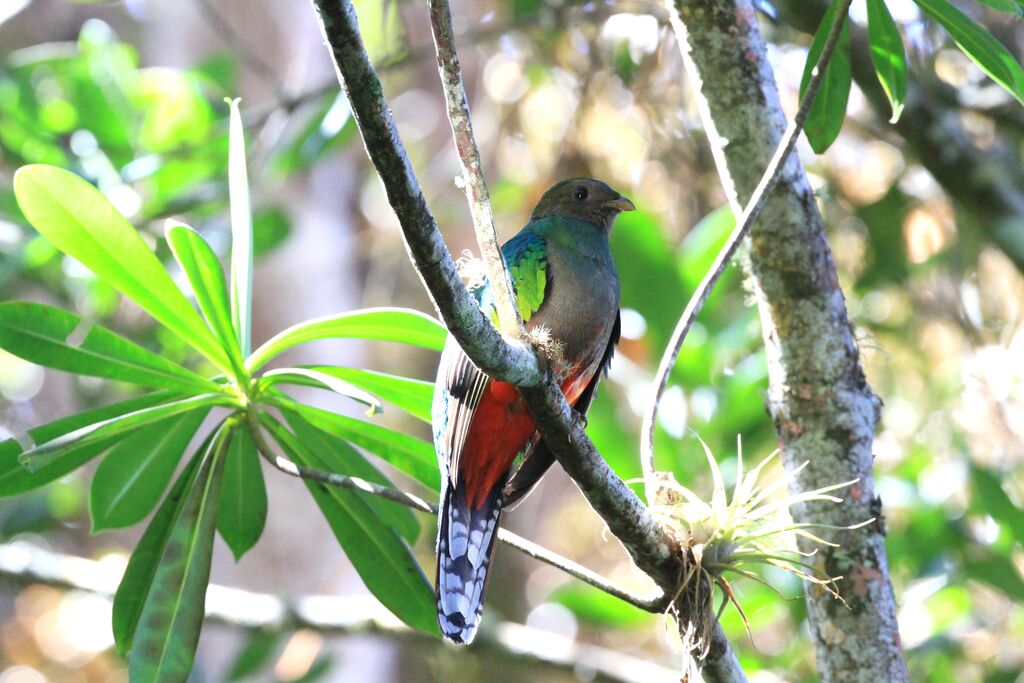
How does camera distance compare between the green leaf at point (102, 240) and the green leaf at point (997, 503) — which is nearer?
the green leaf at point (102, 240)

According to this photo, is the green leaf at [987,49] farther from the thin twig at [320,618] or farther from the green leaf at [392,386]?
the thin twig at [320,618]

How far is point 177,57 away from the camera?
7852 millimetres

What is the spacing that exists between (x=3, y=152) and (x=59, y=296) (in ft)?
2.28

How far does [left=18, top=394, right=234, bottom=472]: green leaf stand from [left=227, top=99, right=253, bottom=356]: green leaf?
15cm

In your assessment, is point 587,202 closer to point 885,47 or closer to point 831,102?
point 831,102

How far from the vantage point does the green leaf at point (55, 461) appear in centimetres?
233

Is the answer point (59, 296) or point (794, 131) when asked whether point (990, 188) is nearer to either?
point (794, 131)

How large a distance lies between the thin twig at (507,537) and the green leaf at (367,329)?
6.7 inches

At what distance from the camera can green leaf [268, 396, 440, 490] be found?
2602 millimetres

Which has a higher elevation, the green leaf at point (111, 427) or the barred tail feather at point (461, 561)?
the green leaf at point (111, 427)

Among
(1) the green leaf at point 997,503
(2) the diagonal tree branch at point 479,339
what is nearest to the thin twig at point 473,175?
(2) the diagonal tree branch at point 479,339

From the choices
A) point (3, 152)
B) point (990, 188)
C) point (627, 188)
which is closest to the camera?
point (990, 188)

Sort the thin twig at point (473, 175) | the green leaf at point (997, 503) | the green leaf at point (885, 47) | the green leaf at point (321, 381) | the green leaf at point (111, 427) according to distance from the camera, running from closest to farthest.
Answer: the thin twig at point (473, 175)
the green leaf at point (321, 381)
the green leaf at point (111, 427)
the green leaf at point (885, 47)
the green leaf at point (997, 503)

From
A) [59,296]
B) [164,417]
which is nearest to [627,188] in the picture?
[59,296]
